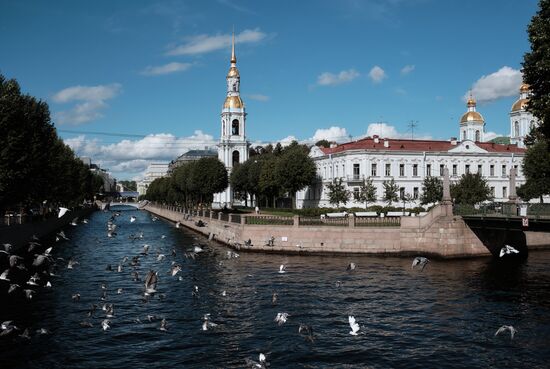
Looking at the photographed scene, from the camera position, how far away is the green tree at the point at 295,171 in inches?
4070

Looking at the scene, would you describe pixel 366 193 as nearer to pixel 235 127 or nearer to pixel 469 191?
pixel 469 191

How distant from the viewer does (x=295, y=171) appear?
103062mm

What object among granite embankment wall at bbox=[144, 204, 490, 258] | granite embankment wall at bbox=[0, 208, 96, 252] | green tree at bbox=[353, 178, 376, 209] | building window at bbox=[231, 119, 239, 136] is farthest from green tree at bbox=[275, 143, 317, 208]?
building window at bbox=[231, 119, 239, 136]

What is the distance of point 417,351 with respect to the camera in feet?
77.6

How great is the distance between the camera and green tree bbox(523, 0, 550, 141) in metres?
35.2

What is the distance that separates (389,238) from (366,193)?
129 feet

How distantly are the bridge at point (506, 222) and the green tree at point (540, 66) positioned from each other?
7.59 m

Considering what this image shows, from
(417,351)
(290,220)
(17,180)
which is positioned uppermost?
(17,180)

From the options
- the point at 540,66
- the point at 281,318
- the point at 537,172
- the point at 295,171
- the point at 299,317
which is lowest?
the point at 299,317

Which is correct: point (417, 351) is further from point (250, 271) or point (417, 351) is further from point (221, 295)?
point (250, 271)

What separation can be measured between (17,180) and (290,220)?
2632 centimetres

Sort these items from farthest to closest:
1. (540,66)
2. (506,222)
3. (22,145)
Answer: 1. (22,145)
2. (506,222)
3. (540,66)

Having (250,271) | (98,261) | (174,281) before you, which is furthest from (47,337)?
(98,261)

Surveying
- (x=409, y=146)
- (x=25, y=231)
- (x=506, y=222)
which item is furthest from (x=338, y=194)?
(x=25, y=231)
